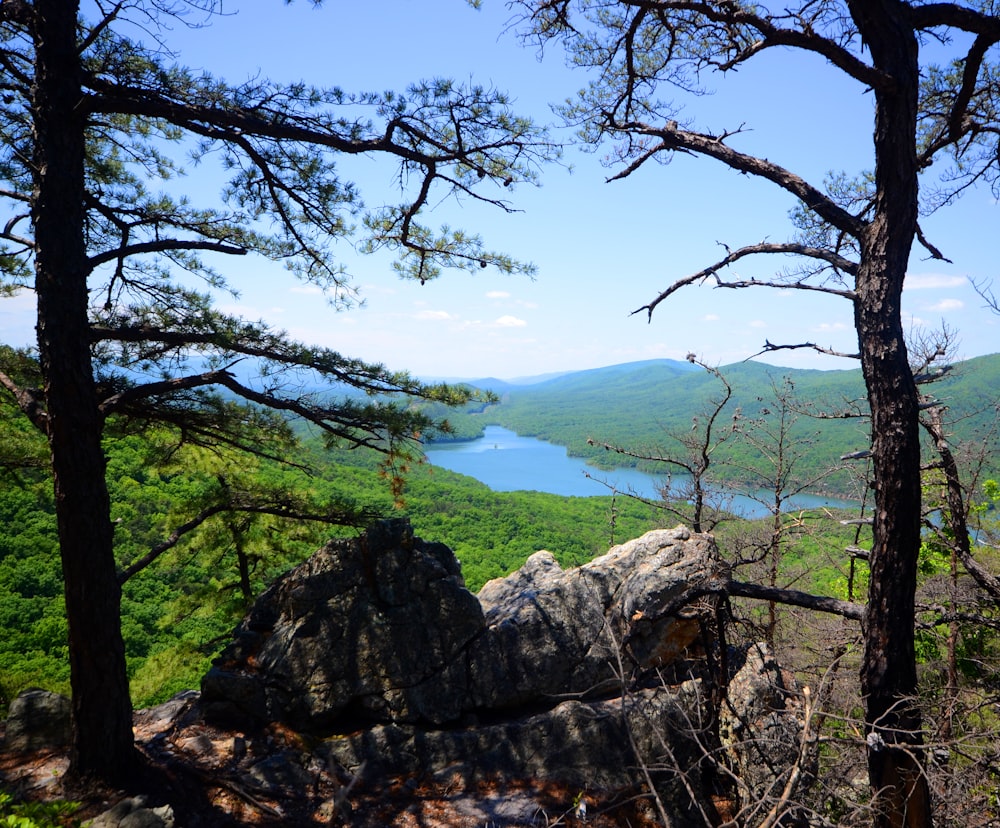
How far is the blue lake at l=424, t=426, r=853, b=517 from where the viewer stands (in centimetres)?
5666

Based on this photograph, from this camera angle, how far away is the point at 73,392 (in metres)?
3.53

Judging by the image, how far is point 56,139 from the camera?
350cm

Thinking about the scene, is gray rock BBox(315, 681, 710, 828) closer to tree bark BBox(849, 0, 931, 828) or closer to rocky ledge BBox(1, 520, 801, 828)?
rocky ledge BBox(1, 520, 801, 828)

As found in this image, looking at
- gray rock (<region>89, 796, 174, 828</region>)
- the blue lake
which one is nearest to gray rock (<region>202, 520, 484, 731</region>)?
gray rock (<region>89, 796, 174, 828</region>)

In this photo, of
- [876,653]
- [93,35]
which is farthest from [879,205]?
[93,35]

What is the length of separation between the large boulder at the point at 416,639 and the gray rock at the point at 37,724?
1.05 metres

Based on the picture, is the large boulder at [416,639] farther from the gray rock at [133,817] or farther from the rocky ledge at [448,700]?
the gray rock at [133,817]

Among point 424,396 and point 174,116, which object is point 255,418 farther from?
point 174,116

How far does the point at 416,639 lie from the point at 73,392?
11.2 ft

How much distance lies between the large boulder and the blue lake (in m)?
41.9

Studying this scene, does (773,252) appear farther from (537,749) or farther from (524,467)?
(524,467)

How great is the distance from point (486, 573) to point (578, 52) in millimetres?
18141

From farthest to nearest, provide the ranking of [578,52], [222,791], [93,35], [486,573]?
[486,573]
[578,52]
[222,791]
[93,35]

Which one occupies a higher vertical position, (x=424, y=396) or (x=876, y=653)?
(x=424, y=396)
